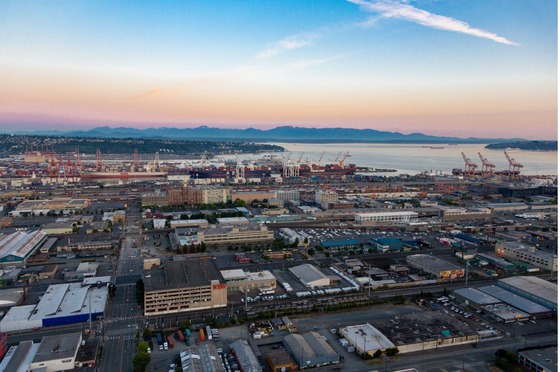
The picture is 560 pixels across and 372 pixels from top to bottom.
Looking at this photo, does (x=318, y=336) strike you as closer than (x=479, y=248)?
Yes

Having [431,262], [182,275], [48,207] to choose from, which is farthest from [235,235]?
[48,207]

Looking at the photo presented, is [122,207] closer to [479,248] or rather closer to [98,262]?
[98,262]

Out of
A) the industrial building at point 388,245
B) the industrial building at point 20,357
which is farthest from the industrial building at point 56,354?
the industrial building at point 388,245

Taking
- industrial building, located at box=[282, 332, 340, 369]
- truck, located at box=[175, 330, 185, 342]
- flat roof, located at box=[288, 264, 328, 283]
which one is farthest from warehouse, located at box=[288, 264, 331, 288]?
truck, located at box=[175, 330, 185, 342]

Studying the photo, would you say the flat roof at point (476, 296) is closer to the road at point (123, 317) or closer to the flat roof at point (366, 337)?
the flat roof at point (366, 337)

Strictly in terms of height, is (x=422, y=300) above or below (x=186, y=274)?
below

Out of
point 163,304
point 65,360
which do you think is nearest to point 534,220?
point 163,304
